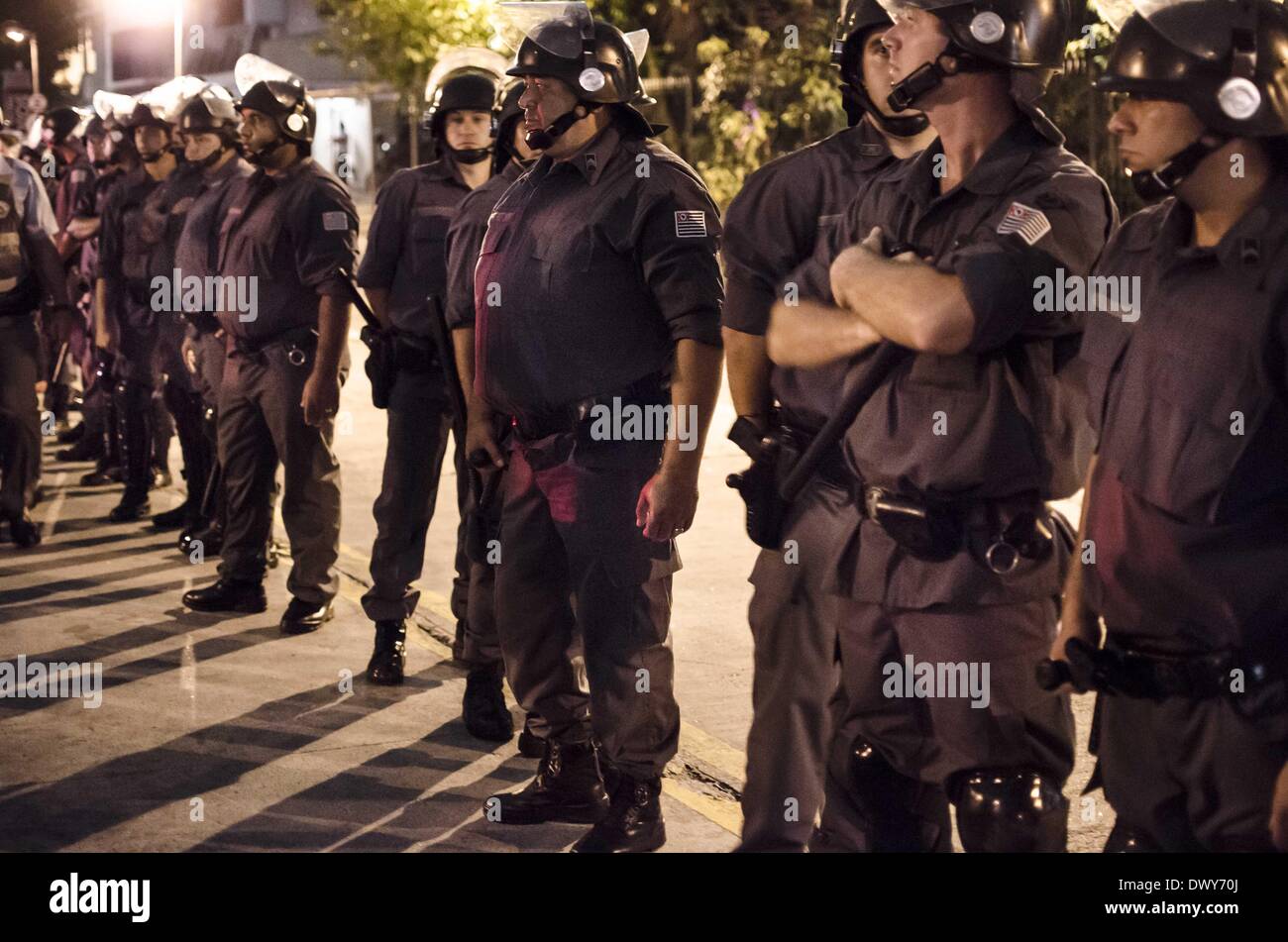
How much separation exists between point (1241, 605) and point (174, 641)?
17.4ft

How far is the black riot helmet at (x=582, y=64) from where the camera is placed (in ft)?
16.6

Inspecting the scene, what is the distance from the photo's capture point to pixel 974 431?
3531 mm

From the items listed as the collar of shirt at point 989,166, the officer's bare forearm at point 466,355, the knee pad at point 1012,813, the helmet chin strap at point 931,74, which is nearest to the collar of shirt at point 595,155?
the officer's bare forearm at point 466,355

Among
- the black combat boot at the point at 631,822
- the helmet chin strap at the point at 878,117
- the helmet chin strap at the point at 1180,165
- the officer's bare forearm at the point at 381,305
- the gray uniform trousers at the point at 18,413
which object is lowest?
the black combat boot at the point at 631,822

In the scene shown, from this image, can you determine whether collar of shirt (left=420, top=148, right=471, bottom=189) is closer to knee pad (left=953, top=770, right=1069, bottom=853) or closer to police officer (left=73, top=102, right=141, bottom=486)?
knee pad (left=953, top=770, right=1069, bottom=853)

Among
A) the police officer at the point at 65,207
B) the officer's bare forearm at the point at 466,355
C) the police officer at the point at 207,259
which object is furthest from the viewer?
the police officer at the point at 65,207

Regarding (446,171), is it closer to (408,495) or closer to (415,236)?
(415,236)

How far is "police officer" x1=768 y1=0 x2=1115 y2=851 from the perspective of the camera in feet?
11.5

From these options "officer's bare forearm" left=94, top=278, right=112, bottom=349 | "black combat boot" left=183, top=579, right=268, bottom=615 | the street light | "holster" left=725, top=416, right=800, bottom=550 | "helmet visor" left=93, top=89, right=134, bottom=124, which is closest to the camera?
"holster" left=725, top=416, right=800, bottom=550

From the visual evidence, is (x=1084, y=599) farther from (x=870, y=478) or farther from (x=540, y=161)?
(x=540, y=161)

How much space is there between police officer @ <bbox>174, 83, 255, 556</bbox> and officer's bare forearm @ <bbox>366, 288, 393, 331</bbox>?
1.29 m

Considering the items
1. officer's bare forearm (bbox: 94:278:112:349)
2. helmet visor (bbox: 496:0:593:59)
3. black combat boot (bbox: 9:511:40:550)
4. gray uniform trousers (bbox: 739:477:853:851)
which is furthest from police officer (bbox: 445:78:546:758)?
officer's bare forearm (bbox: 94:278:112:349)

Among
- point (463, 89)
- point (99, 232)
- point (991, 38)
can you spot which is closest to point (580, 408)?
point (991, 38)

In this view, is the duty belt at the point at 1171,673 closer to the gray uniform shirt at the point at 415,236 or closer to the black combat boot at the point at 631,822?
the black combat boot at the point at 631,822
